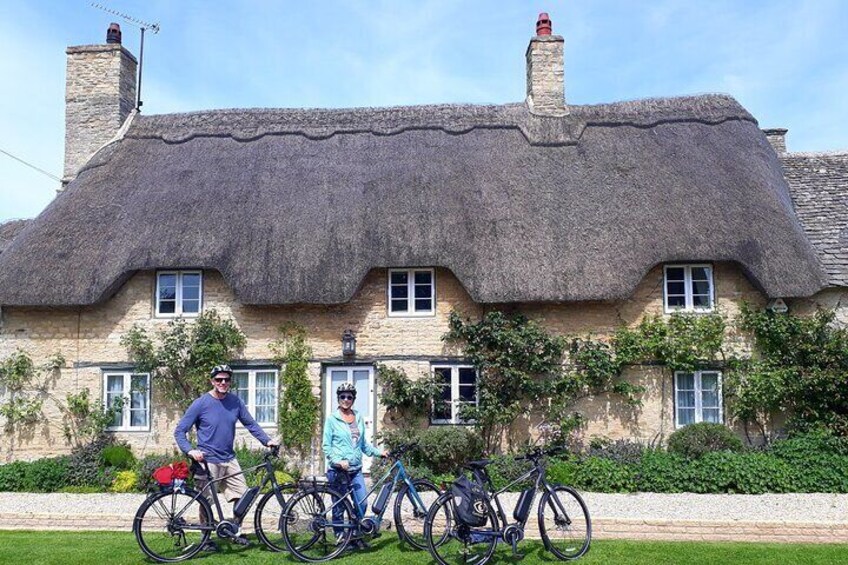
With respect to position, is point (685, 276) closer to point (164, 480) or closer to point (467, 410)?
point (467, 410)

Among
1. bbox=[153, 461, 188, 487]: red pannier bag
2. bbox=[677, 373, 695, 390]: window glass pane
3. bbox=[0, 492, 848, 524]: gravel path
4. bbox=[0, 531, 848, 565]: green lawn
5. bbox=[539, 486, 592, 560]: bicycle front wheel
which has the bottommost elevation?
bbox=[0, 492, 848, 524]: gravel path

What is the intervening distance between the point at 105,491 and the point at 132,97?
10.3 meters

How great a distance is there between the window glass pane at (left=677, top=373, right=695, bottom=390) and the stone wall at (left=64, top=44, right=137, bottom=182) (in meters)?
13.9

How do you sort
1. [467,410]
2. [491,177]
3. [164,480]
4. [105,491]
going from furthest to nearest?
[491,177] < [467,410] < [105,491] < [164,480]

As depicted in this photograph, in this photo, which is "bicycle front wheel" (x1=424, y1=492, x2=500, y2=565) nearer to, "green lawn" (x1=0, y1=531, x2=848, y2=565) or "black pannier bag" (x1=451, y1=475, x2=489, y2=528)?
"black pannier bag" (x1=451, y1=475, x2=489, y2=528)

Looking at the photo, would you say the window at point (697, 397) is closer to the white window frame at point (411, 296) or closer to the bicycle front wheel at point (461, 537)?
the white window frame at point (411, 296)

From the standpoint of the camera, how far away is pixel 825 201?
Answer: 15547 mm

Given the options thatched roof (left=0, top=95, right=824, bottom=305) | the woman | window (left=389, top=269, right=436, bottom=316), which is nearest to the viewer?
the woman

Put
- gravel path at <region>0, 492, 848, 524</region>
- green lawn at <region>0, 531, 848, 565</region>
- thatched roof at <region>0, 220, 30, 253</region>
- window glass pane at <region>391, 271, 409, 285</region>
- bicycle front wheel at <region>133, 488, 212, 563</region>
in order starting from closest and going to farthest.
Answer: green lawn at <region>0, 531, 848, 565</region> < bicycle front wheel at <region>133, 488, 212, 563</region> < gravel path at <region>0, 492, 848, 524</region> < window glass pane at <region>391, 271, 409, 285</region> < thatched roof at <region>0, 220, 30, 253</region>

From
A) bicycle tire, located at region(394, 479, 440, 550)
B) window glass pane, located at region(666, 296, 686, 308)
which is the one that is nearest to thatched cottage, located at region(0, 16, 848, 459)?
window glass pane, located at region(666, 296, 686, 308)

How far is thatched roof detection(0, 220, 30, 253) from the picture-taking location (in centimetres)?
1752

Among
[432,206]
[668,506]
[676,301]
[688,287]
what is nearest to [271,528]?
[668,506]

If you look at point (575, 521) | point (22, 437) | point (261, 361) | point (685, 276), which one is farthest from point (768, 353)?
point (22, 437)

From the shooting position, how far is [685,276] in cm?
1402
